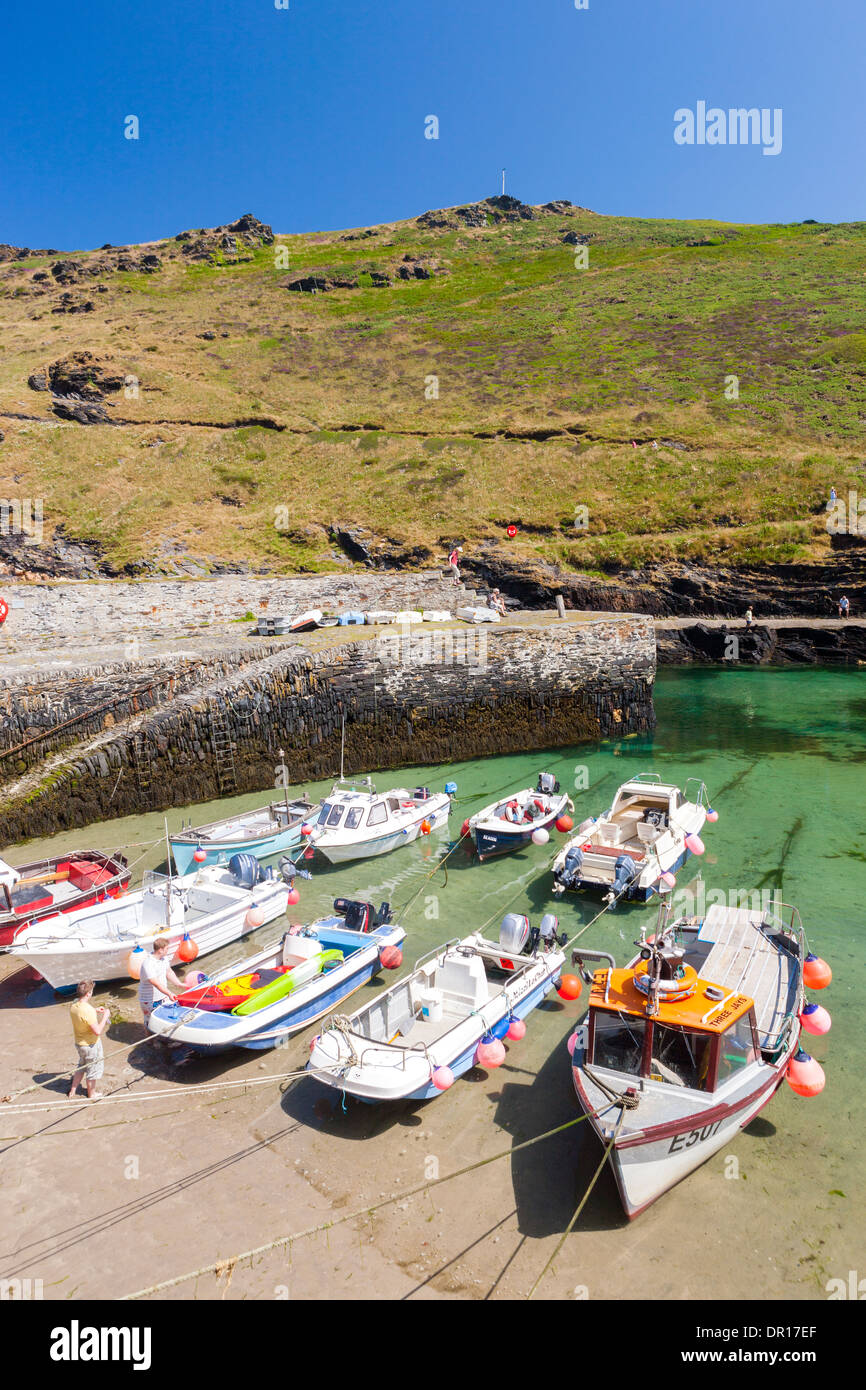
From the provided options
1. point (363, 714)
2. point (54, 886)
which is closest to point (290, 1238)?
point (54, 886)

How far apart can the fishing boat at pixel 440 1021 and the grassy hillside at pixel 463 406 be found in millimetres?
43059

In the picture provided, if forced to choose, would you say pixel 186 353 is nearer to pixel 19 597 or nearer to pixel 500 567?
pixel 500 567

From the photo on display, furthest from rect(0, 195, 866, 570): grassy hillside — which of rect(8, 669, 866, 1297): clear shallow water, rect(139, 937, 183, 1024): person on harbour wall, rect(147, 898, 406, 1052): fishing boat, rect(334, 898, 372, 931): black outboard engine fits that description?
rect(139, 937, 183, 1024): person on harbour wall

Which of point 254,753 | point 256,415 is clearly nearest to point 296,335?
point 256,415

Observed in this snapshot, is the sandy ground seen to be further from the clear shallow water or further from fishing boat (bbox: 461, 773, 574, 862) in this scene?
fishing boat (bbox: 461, 773, 574, 862)

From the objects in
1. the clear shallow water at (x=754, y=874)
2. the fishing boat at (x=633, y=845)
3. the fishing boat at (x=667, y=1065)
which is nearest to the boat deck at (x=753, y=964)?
the fishing boat at (x=667, y=1065)

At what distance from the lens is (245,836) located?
17.6 metres

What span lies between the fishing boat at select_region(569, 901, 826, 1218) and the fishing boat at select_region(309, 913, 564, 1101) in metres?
1.47

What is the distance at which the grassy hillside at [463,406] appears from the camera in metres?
54.8

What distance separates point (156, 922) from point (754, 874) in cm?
1269

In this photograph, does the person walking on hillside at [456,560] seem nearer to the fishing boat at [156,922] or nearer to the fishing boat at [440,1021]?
the fishing boat at [156,922]

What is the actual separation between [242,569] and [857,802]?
41.2 metres

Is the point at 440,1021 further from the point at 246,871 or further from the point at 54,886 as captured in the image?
the point at 54,886

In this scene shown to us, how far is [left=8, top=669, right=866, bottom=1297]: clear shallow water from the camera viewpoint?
26.6ft
